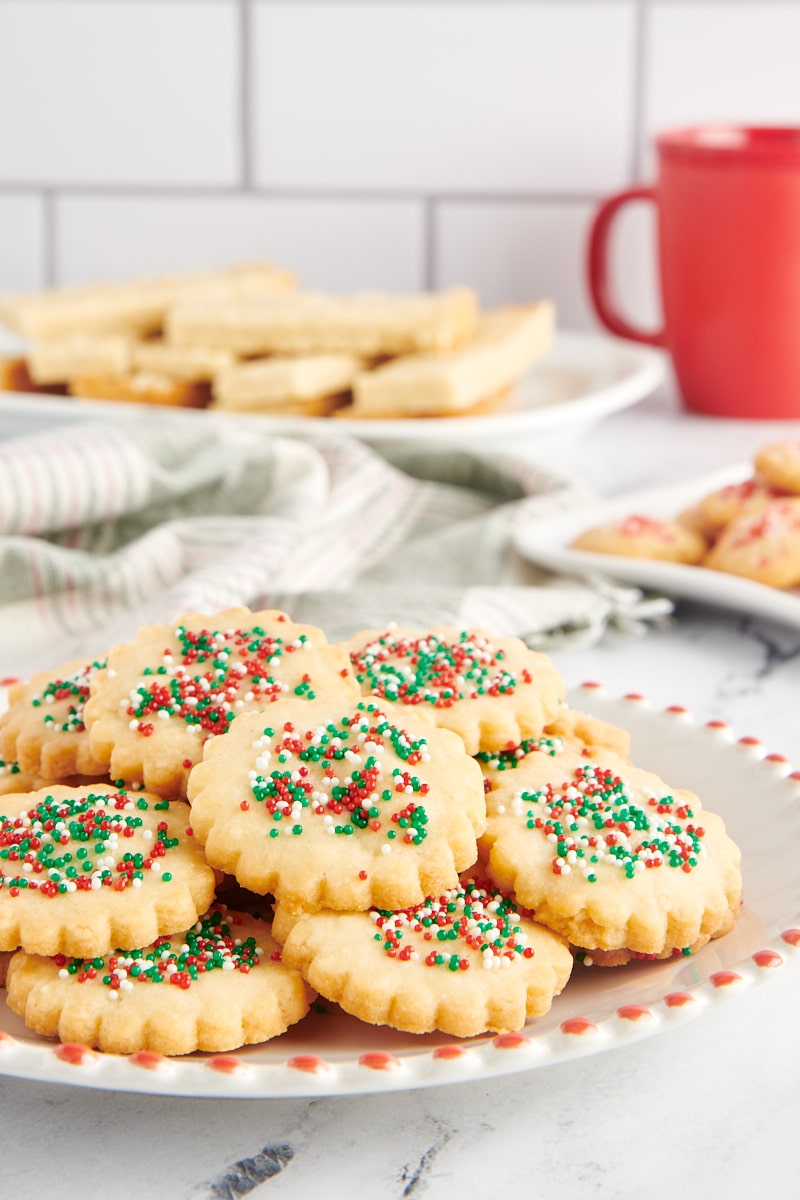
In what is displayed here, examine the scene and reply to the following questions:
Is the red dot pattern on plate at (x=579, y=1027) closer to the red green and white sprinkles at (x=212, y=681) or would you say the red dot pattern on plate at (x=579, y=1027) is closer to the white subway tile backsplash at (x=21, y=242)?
the red green and white sprinkles at (x=212, y=681)

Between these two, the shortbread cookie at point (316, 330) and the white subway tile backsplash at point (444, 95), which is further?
A: the white subway tile backsplash at point (444, 95)

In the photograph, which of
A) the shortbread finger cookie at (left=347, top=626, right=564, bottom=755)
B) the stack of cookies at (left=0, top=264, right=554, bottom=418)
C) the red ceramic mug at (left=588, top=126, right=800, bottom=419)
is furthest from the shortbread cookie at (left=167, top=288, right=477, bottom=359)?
the shortbread finger cookie at (left=347, top=626, right=564, bottom=755)

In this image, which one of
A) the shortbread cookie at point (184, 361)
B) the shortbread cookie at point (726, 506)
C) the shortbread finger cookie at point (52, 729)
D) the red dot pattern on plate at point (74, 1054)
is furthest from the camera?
the shortbread cookie at point (184, 361)

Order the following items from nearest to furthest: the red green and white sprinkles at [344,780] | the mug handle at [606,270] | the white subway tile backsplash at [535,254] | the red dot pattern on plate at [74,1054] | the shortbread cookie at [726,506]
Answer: the red dot pattern on plate at [74,1054] → the red green and white sprinkles at [344,780] → the shortbread cookie at [726,506] → the mug handle at [606,270] → the white subway tile backsplash at [535,254]

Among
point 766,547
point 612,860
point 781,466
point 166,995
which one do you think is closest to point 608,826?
point 612,860

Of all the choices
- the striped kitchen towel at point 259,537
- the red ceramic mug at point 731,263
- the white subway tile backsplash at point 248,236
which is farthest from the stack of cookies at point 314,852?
the white subway tile backsplash at point 248,236

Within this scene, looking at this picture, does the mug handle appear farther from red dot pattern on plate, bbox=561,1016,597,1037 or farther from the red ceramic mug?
red dot pattern on plate, bbox=561,1016,597,1037

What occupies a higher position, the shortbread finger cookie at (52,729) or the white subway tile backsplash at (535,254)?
the white subway tile backsplash at (535,254)

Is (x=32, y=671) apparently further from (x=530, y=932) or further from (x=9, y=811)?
(x=530, y=932)

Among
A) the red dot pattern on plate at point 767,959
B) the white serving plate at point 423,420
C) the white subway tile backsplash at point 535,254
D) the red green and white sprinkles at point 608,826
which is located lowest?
the red dot pattern on plate at point 767,959
